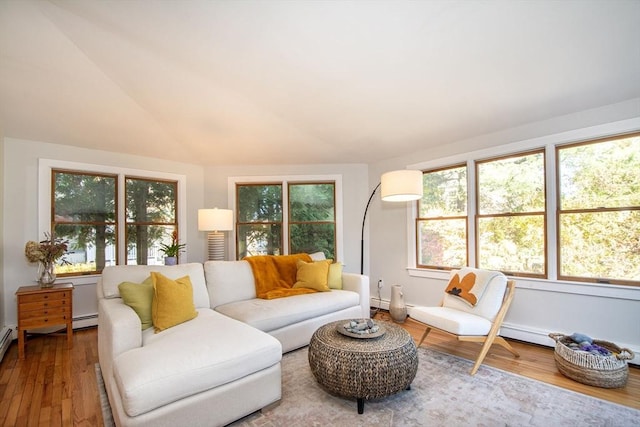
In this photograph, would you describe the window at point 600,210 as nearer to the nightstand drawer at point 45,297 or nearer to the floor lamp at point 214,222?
the floor lamp at point 214,222

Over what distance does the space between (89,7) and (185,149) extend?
2.29 meters

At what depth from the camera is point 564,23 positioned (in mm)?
2297

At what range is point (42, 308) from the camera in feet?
10.7

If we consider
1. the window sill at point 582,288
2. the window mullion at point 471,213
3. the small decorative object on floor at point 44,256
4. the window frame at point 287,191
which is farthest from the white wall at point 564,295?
the small decorative object on floor at point 44,256

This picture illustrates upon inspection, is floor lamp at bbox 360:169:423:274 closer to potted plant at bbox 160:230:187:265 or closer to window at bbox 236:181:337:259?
window at bbox 236:181:337:259

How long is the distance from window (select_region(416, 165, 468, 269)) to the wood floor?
1133 millimetres

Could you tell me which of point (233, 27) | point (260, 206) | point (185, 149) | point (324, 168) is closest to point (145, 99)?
point (185, 149)

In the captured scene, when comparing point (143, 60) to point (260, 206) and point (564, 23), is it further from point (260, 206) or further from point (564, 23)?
point (564, 23)

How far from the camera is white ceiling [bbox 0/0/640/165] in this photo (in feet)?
7.77

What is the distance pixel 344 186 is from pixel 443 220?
5.57 feet

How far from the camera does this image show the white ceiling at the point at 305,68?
2369 mm

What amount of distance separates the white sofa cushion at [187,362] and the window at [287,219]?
2814 millimetres

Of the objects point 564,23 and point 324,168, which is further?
point 324,168

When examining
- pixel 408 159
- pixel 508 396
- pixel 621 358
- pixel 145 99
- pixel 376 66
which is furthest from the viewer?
pixel 408 159
